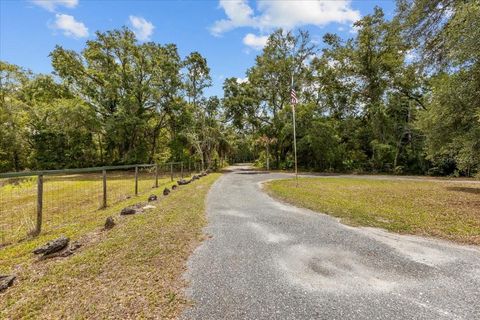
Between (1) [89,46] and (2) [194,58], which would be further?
(2) [194,58]

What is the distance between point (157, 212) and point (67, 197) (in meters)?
5.27

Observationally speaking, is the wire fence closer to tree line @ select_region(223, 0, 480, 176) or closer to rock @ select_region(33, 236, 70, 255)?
rock @ select_region(33, 236, 70, 255)

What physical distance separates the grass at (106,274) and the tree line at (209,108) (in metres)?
20.0

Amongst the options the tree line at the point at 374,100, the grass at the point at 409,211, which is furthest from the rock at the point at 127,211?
the tree line at the point at 374,100

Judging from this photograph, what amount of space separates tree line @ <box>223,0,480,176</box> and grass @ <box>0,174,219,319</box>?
966 cm

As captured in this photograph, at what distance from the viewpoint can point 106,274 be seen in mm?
3168

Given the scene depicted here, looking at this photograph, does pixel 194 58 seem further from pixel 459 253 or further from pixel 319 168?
pixel 459 253

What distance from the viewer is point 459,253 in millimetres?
3967

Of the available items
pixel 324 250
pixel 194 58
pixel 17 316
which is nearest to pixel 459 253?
pixel 324 250

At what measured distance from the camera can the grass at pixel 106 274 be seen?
248 cm

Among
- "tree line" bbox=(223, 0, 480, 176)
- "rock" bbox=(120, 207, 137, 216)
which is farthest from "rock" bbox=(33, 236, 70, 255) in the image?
"tree line" bbox=(223, 0, 480, 176)

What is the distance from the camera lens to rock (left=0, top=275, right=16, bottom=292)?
2852 mm

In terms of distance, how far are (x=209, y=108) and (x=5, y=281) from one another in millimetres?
27131

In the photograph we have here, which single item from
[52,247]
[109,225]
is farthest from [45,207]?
[52,247]
